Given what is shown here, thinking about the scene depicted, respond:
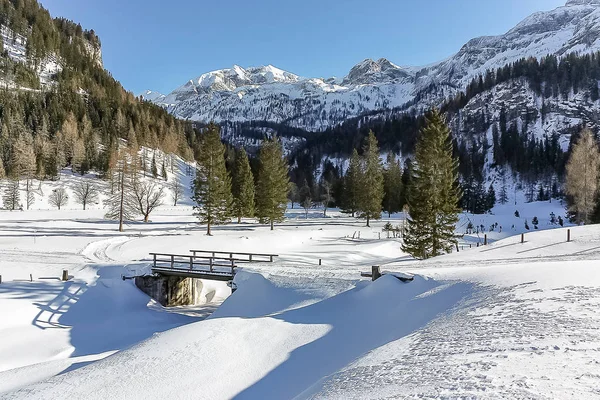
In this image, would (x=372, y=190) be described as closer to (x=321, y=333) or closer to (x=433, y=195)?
(x=433, y=195)

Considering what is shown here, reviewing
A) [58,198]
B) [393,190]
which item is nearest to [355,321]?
[393,190]

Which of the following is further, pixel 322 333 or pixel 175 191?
pixel 175 191

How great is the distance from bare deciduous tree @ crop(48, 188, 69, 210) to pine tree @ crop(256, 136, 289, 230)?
152ft

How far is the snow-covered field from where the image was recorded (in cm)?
537

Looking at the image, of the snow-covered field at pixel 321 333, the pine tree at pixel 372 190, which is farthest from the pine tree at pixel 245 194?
the snow-covered field at pixel 321 333

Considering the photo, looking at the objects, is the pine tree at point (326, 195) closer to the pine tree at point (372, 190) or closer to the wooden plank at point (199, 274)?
the pine tree at point (372, 190)

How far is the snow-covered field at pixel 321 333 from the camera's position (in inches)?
211

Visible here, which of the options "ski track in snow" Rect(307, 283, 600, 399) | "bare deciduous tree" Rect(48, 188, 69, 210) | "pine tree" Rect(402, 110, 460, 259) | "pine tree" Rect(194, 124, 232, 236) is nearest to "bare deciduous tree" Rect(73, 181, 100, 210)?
"bare deciduous tree" Rect(48, 188, 69, 210)

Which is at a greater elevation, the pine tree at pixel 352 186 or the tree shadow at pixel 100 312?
the pine tree at pixel 352 186

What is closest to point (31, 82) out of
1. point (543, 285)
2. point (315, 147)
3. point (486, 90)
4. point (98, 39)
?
point (98, 39)

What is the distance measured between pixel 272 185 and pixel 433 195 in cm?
2326

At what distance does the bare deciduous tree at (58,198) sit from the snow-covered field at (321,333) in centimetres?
4812

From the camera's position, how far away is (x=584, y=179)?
41000 millimetres

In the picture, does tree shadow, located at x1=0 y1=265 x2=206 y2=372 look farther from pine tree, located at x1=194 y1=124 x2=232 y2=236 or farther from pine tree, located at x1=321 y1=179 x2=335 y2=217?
pine tree, located at x1=321 y1=179 x2=335 y2=217
